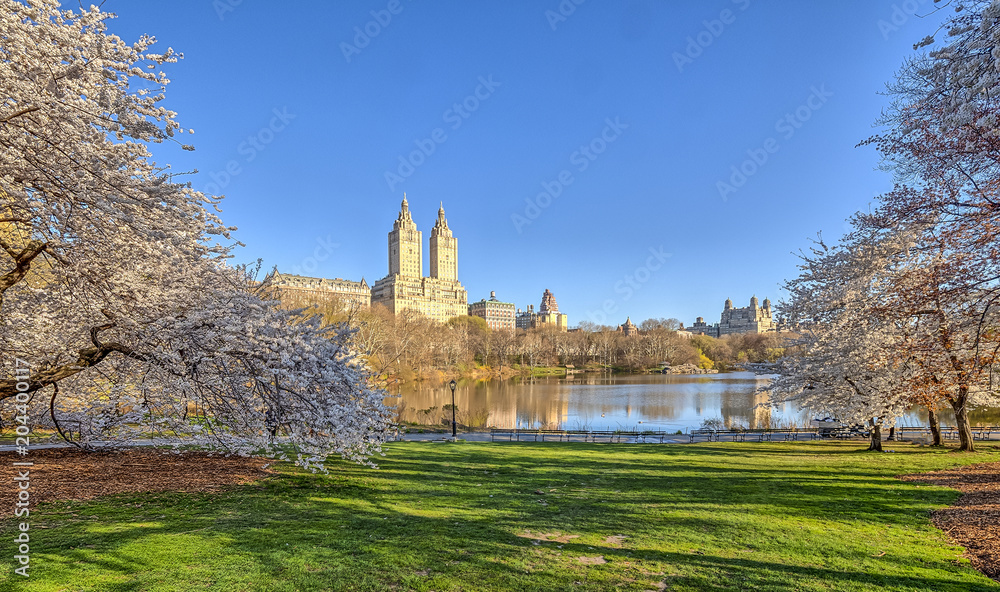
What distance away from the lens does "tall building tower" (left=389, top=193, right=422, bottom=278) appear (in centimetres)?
16550

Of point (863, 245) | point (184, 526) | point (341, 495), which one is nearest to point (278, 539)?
point (184, 526)

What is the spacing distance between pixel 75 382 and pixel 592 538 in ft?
37.0

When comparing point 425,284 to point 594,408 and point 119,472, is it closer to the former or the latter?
point 594,408

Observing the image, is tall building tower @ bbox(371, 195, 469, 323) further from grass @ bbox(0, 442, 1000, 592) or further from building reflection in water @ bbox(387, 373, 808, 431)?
grass @ bbox(0, 442, 1000, 592)

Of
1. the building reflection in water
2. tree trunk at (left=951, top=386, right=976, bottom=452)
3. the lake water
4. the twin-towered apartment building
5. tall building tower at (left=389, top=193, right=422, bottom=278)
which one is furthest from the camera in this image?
tall building tower at (left=389, top=193, right=422, bottom=278)

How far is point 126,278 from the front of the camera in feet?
25.8

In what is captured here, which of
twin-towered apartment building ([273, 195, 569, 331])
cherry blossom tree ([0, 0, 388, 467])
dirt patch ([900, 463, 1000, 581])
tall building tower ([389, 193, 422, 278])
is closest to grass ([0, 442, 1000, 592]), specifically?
dirt patch ([900, 463, 1000, 581])

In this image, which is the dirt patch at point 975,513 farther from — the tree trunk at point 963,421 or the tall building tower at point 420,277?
the tall building tower at point 420,277

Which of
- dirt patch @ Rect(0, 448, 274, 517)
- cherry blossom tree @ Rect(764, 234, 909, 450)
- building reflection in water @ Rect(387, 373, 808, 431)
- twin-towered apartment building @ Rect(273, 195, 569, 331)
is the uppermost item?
twin-towered apartment building @ Rect(273, 195, 569, 331)

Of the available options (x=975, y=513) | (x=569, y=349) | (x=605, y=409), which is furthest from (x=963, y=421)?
(x=569, y=349)

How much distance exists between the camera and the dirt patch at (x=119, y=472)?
860 cm

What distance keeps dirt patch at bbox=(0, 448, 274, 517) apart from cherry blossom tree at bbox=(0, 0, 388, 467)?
0.81 metres

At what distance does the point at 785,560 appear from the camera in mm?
6344

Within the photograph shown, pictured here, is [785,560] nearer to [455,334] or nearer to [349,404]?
[349,404]
